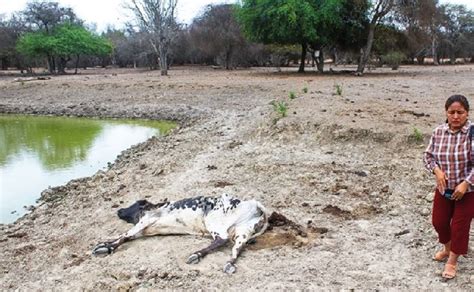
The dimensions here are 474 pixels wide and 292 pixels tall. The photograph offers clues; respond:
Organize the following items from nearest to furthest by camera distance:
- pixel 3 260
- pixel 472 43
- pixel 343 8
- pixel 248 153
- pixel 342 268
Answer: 1. pixel 342 268
2. pixel 3 260
3. pixel 248 153
4. pixel 343 8
5. pixel 472 43

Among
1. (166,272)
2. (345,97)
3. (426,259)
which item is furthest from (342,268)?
(345,97)

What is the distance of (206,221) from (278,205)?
109 cm

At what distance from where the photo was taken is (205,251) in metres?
4.24

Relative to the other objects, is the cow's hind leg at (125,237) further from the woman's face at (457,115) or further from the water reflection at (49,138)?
the water reflection at (49,138)

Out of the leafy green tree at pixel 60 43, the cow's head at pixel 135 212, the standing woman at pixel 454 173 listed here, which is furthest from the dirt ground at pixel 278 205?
the leafy green tree at pixel 60 43

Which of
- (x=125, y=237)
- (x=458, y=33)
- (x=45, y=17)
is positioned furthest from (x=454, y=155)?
(x=458, y=33)

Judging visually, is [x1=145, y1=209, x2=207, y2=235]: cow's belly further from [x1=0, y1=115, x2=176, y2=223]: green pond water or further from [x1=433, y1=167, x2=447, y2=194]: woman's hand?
[x1=0, y1=115, x2=176, y2=223]: green pond water

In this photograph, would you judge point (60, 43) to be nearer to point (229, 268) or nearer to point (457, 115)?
point (229, 268)

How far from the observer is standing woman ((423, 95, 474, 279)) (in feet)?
11.3

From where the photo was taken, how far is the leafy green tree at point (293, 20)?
77.2 ft

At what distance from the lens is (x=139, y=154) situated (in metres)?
9.71

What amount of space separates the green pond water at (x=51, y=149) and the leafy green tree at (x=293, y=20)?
36.4ft

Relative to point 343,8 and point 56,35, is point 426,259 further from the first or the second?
point 56,35

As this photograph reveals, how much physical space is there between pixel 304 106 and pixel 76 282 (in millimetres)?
8624
